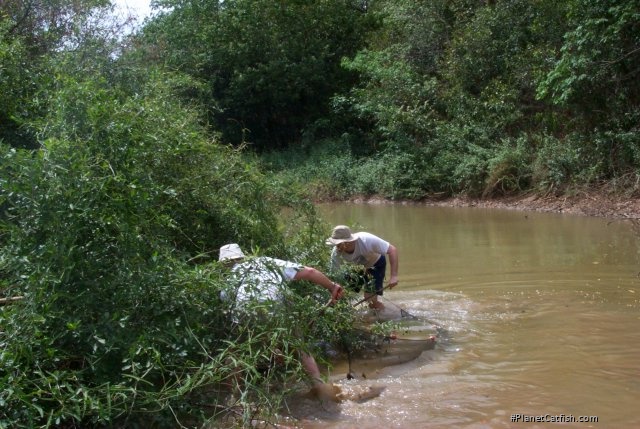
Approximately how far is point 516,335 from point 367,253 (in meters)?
1.79

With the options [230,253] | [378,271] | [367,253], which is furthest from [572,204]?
[230,253]

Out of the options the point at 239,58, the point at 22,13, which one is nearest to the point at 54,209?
the point at 22,13

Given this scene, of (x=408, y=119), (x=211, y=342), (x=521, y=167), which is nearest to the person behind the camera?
(x=211, y=342)

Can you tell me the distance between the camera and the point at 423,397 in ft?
20.4

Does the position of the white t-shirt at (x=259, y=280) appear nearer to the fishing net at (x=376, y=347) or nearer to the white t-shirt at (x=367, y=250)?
the fishing net at (x=376, y=347)

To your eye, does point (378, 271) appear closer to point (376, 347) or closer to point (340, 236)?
point (340, 236)

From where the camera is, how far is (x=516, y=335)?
7.97m

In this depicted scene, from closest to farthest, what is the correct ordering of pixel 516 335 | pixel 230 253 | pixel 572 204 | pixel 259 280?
pixel 259 280 < pixel 230 253 < pixel 516 335 < pixel 572 204

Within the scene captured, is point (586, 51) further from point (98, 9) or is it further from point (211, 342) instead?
point (211, 342)

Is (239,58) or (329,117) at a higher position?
(239,58)

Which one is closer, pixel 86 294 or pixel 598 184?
pixel 86 294

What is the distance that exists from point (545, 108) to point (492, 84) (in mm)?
1902

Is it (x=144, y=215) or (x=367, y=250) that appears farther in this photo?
(x=367, y=250)

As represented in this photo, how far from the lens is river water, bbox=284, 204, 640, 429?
19.1ft
